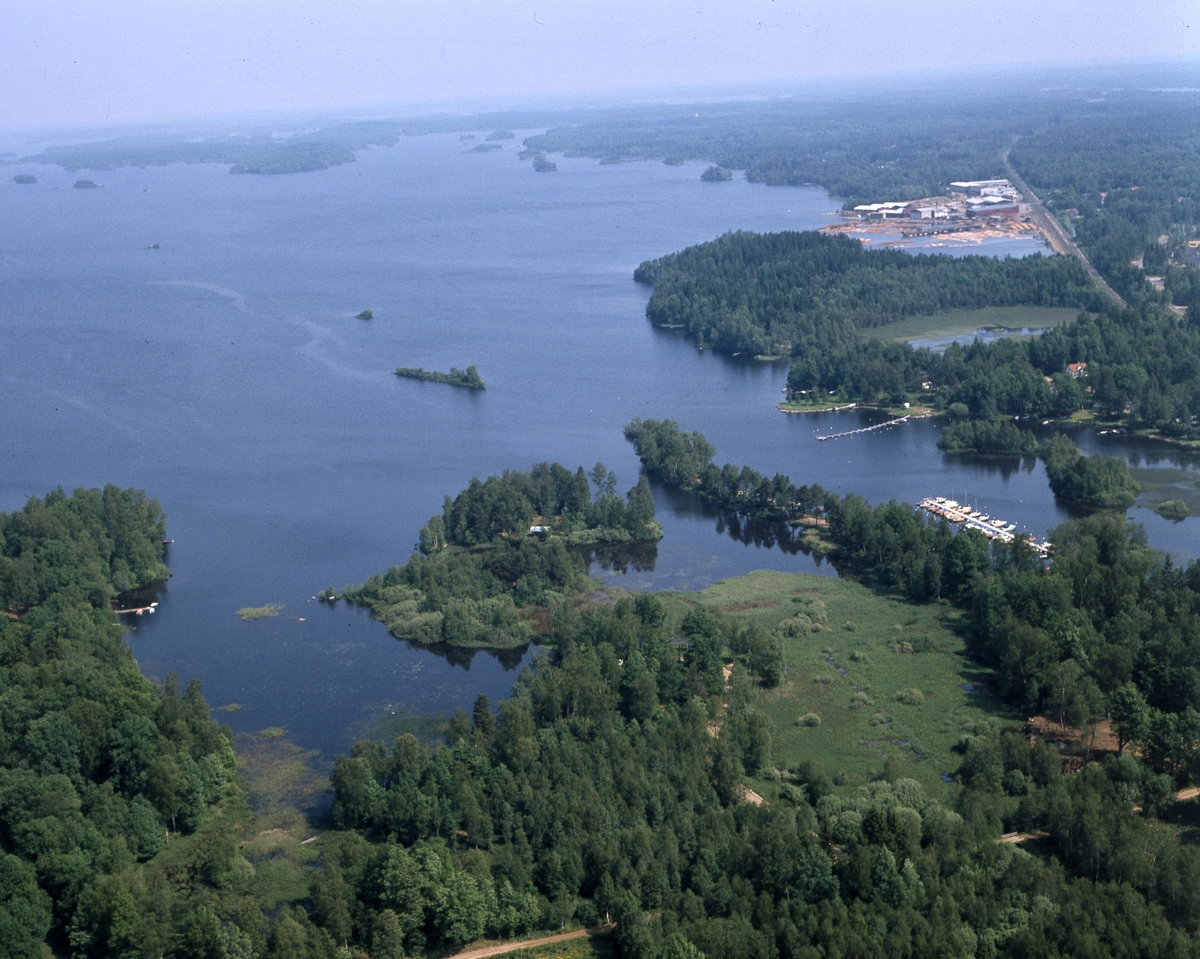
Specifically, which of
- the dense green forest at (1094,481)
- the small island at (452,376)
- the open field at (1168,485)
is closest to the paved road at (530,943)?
the dense green forest at (1094,481)

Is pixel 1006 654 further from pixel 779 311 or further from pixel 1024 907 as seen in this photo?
pixel 779 311

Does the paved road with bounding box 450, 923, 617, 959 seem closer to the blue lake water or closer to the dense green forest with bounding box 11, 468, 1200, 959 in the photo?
the dense green forest with bounding box 11, 468, 1200, 959

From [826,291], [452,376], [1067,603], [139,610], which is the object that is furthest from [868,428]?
[139,610]

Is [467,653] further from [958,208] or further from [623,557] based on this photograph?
[958,208]

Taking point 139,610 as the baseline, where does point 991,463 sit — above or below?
above

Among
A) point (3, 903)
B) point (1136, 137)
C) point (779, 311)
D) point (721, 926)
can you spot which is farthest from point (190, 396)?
point (1136, 137)

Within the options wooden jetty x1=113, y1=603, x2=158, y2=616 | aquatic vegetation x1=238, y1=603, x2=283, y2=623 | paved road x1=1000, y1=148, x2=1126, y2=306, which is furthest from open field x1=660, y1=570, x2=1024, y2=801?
paved road x1=1000, y1=148, x2=1126, y2=306

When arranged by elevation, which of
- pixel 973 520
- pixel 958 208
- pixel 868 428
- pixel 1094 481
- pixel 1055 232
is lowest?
pixel 973 520
